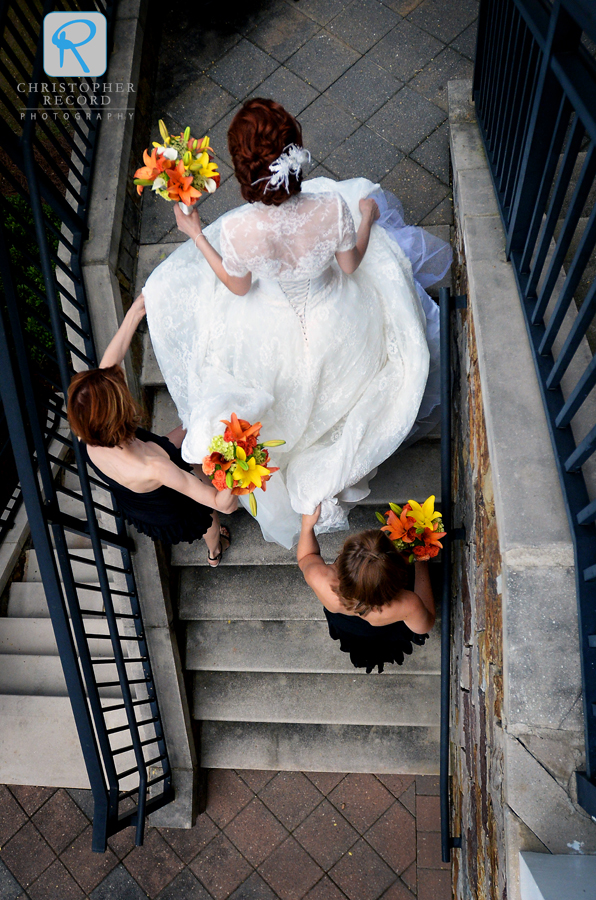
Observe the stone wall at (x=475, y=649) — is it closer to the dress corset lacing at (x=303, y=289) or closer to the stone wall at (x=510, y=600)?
the stone wall at (x=510, y=600)

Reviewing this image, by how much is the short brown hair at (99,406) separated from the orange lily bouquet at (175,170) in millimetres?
678

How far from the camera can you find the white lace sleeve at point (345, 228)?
2.03 metres

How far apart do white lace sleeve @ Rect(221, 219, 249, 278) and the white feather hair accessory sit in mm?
210

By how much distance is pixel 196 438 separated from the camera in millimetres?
2197

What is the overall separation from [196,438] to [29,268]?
11.5ft

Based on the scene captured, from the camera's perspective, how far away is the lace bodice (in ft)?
6.45

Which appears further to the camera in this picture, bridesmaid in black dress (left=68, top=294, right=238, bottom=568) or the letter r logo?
the letter r logo

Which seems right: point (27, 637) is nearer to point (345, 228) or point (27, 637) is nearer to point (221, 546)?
point (221, 546)

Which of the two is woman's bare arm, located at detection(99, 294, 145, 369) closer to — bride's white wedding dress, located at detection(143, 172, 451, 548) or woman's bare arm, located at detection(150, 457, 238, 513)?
bride's white wedding dress, located at detection(143, 172, 451, 548)

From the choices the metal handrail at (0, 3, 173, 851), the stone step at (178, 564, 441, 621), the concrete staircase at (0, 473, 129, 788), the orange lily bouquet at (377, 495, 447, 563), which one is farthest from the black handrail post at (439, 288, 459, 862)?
the concrete staircase at (0, 473, 129, 788)

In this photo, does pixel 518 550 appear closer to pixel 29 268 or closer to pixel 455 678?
pixel 455 678

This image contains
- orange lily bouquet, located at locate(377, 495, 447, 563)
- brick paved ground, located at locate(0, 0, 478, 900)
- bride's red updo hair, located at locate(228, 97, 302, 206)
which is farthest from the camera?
brick paved ground, located at locate(0, 0, 478, 900)

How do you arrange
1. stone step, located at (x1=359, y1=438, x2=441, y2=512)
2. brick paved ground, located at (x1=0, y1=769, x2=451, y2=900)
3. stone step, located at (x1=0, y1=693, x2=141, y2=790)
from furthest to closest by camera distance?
stone step, located at (x1=0, y1=693, x2=141, y2=790) < brick paved ground, located at (x1=0, y1=769, x2=451, y2=900) < stone step, located at (x1=359, y1=438, x2=441, y2=512)

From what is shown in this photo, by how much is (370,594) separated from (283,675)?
5.38ft
